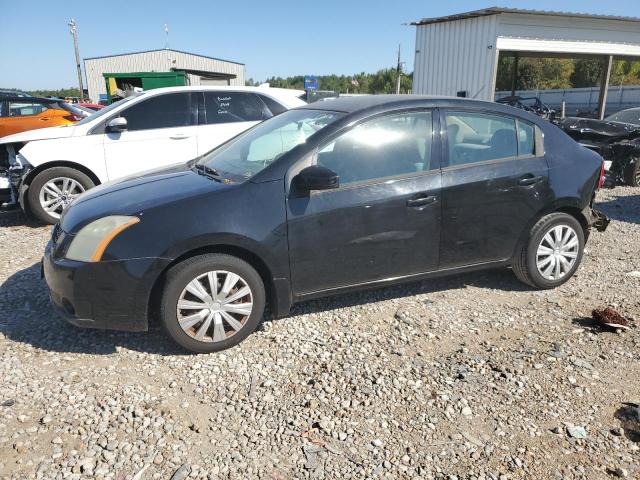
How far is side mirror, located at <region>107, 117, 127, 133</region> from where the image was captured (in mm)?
6285

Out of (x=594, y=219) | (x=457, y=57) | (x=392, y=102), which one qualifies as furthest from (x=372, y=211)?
(x=457, y=57)

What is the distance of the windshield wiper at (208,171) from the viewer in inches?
143

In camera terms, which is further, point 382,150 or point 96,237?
point 382,150

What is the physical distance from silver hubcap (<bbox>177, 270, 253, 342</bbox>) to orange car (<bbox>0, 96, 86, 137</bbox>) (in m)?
9.57

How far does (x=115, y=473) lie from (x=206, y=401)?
66cm

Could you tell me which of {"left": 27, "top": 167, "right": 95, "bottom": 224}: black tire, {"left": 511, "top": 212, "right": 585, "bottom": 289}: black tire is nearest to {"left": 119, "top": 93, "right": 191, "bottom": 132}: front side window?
{"left": 27, "top": 167, "right": 95, "bottom": 224}: black tire

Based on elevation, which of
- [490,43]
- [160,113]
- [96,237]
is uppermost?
[490,43]

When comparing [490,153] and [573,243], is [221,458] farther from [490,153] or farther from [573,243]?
[573,243]

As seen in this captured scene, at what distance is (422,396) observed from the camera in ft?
9.57

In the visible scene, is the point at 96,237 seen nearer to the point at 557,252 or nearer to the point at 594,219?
the point at 557,252

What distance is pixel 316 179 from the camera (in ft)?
10.8

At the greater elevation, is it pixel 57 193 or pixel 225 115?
pixel 225 115

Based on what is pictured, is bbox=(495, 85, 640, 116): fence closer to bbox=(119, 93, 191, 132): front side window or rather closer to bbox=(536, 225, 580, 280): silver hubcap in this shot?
bbox=(119, 93, 191, 132): front side window

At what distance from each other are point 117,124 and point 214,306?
158 inches
